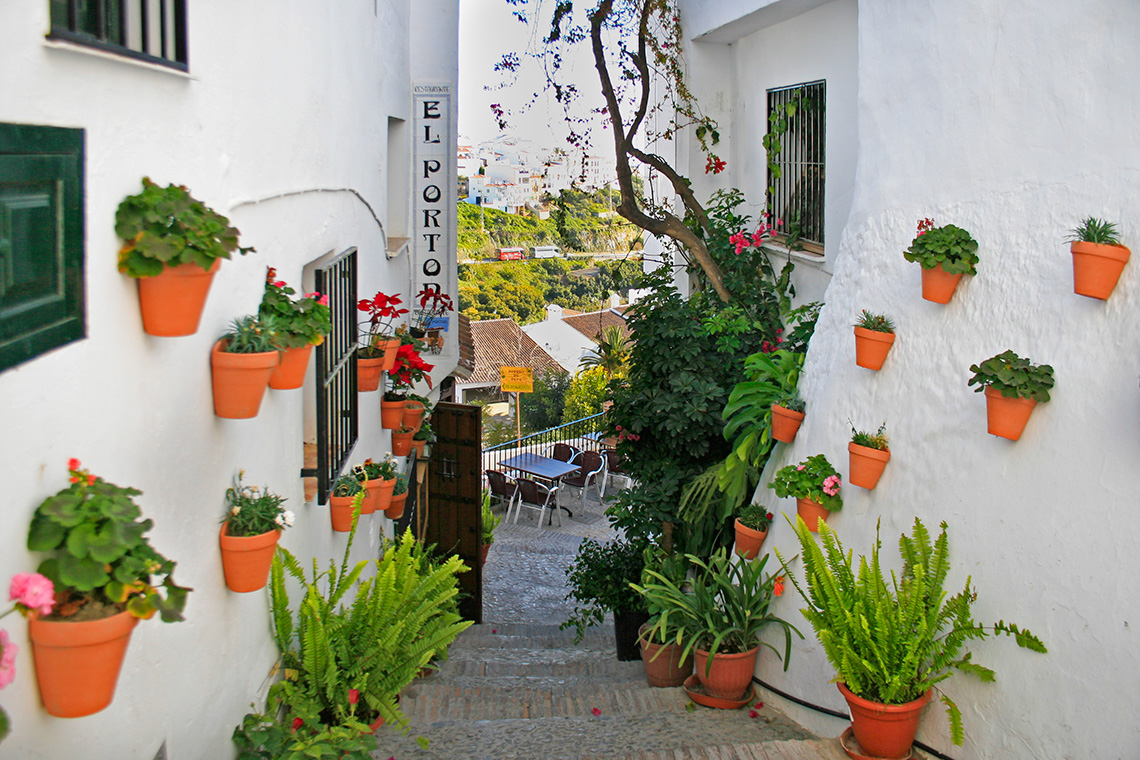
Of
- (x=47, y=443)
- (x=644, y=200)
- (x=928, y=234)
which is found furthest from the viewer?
(x=644, y=200)

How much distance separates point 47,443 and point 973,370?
3177 millimetres

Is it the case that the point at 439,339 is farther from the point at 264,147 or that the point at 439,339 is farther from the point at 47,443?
the point at 47,443

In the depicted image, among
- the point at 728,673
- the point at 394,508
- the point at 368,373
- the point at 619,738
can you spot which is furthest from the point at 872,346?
the point at 394,508

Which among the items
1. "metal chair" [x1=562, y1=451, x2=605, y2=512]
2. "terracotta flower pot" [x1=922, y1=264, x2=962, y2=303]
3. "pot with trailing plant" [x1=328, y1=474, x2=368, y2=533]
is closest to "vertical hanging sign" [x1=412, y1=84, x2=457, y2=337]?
"pot with trailing plant" [x1=328, y1=474, x2=368, y2=533]

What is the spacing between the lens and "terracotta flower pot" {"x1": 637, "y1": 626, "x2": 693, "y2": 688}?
20.3 ft

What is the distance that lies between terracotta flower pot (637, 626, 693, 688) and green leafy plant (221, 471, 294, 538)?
348 centimetres

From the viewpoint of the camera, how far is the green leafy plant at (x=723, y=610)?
209 inches

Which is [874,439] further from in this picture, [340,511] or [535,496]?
[535,496]

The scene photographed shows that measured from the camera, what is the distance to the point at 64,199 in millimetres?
1980

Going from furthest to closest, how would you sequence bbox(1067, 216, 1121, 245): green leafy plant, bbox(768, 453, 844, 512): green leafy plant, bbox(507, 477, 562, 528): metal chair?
bbox(507, 477, 562, 528): metal chair < bbox(768, 453, 844, 512): green leafy plant < bbox(1067, 216, 1121, 245): green leafy plant

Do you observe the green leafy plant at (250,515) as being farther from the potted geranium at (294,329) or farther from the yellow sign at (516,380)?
the yellow sign at (516,380)

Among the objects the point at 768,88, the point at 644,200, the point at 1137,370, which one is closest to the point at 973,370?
the point at 1137,370

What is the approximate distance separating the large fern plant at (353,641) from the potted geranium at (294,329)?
2.47 ft

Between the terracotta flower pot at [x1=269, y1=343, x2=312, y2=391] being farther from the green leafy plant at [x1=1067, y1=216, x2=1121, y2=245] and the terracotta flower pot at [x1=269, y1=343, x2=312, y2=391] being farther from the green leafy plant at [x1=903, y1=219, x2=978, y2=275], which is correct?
the green leafy plant at [x1=1067, y1=216, x2=1121, y2=245]
